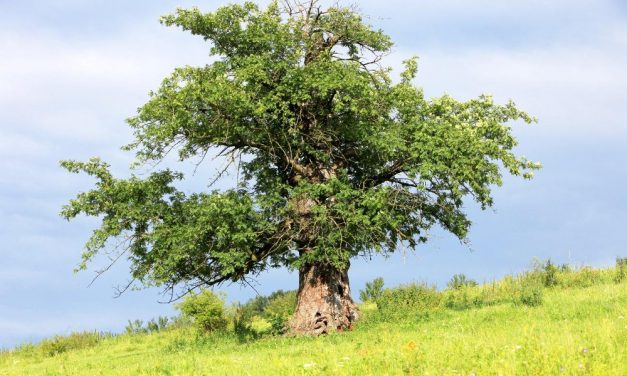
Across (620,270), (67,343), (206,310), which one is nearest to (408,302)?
(206,310)

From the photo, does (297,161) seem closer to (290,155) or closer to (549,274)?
(290,155)

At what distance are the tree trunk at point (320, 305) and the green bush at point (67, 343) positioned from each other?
15393 millimetres

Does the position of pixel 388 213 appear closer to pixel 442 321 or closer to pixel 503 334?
pixel 442 321

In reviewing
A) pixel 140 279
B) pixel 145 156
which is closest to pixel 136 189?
pixel 145 156

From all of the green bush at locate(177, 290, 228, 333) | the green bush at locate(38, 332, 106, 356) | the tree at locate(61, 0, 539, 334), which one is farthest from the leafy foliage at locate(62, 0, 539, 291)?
the green bush at locate(38, 332, 106, 356)

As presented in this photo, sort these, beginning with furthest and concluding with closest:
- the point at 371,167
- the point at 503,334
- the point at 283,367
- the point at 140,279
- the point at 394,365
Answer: the point at 371,167, the point at 140,279, the point at 503,334, the point at 283,367, the point at 394,365

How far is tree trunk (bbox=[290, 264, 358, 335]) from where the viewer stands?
2489cm

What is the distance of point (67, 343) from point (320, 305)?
17110 millimetres

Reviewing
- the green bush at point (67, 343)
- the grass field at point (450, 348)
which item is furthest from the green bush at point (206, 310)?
the green bush at point (67, 343)

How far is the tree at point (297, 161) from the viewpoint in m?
23.2

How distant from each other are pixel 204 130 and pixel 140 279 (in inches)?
233

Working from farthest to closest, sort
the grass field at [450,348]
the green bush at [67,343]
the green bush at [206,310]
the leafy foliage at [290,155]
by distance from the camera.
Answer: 1. the green bush at [67,343]
2. the green bush at [206,310]
3. the leafy foliage at [290,155]
4. the grass field at [450,348]

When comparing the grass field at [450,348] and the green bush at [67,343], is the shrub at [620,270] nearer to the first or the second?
the grass field at [450,348]

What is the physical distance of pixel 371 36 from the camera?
2580cm
